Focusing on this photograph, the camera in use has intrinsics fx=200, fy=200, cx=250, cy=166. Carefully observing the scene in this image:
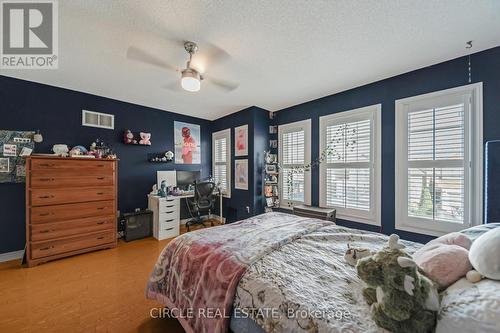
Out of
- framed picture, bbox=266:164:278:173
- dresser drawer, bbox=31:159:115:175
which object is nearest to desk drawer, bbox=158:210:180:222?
dresser drawer, bbox=31:159:115:175

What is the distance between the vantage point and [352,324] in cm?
79

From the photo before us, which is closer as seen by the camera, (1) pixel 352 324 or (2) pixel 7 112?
(1) pixel 352 324

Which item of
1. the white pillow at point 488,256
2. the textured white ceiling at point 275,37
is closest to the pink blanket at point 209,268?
the white pillow at point 488,256

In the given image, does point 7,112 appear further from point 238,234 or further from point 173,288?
point 238,234

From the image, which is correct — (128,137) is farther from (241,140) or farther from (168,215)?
(241,140)

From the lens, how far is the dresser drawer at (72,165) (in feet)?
8.34

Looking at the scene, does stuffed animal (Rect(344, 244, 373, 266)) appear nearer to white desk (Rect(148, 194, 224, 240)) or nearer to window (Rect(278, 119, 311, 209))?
window (Rect(278, 119, 311, 209))

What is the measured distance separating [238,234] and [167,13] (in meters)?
1.87

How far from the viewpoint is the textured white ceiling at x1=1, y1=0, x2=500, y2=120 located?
1537 millimetres

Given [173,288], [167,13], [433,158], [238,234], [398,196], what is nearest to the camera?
[173,288]

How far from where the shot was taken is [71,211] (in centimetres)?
276

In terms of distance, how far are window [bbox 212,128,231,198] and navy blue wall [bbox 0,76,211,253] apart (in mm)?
789

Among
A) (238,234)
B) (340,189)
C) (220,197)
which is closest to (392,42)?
(340,189)

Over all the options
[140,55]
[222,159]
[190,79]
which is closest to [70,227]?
[140,55]
